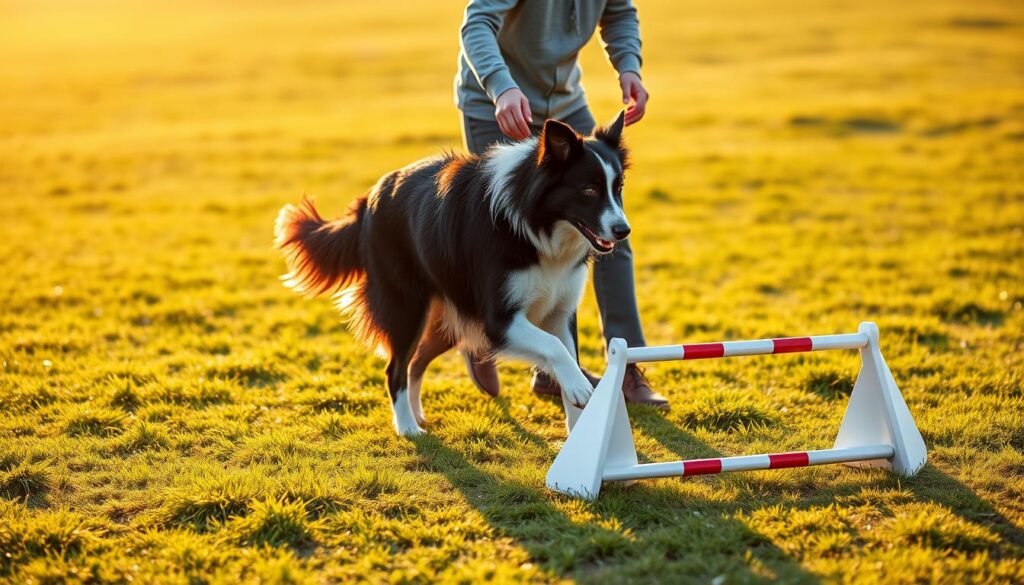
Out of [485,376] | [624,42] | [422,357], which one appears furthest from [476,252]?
[624,42]

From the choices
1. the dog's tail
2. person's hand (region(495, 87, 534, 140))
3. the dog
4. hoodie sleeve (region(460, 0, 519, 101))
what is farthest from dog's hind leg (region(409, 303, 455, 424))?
hoodie sleeve (region(460, 0, 519, 101))

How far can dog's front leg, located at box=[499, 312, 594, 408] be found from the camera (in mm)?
4770

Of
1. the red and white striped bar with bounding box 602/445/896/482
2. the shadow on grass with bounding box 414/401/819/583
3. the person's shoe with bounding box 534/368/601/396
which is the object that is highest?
the red and white striped bar with bounding box 602/445/896/482

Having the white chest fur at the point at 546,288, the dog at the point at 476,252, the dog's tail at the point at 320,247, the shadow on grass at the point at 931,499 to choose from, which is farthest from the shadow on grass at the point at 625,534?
the dog's tail at the point at 320,247

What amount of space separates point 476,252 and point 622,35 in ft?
6.20

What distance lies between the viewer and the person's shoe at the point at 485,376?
623 cm

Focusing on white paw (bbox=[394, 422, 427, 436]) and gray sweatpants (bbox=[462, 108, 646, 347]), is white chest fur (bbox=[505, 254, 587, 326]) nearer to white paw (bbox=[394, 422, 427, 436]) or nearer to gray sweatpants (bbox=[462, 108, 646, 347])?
gray sweatpants (bbox=[462, 108, 646, 347])

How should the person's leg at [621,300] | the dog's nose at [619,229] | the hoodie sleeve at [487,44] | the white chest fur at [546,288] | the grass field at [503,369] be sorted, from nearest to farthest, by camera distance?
1. the grass field at [503,369]
2. the dog's nose at [619,229]
3. the white chest fur at [546,288]
4. the hoodie sleeve at [487,44]
5. the person's leg at [621,300]

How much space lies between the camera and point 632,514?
4.42 meters

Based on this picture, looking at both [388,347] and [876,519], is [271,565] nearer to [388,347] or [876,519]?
[388,347]

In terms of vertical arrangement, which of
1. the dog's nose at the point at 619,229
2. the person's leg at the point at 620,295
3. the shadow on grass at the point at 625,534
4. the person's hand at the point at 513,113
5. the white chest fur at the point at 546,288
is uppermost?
the person's hand at the point at 513,113

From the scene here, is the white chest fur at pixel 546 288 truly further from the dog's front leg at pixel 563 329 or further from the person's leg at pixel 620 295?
the person's leg at pixel 620 295

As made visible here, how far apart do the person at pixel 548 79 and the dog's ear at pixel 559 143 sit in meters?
0.51

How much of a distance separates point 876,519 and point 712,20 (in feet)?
104
